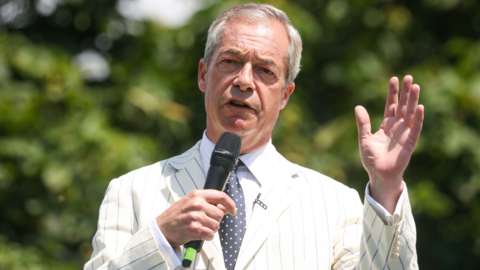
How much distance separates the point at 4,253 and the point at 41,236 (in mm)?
697

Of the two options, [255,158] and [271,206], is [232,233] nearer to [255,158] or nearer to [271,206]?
[271,206]

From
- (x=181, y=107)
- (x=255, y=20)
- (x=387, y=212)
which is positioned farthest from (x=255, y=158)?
(x=181, y=107)

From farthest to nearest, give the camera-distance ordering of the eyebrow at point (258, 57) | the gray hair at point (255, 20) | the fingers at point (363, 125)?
the gray hair at point (255, 20) < the eyebrow at point (258, 57) < the fingers at point (363, 125)

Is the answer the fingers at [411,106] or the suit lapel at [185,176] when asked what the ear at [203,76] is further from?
the fingers at [411,106]

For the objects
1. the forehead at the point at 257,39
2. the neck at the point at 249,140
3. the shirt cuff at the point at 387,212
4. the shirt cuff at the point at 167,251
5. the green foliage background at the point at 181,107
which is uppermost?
the forehead at the point at 257,39

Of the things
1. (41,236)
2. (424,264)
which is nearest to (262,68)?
(41,236)

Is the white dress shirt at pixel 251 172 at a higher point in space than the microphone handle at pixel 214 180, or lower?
lower

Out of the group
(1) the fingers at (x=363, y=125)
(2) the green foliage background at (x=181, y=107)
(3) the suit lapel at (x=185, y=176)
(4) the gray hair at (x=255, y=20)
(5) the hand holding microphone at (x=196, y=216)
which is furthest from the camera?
(2) the green foliage background at (x=181, y=107)

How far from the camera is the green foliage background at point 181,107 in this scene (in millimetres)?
6625

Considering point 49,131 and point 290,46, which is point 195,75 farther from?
point 290,46

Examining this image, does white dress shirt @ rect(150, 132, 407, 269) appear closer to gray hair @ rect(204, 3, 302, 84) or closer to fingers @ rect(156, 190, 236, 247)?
fingers @ rect(156, 190, 236, 247)

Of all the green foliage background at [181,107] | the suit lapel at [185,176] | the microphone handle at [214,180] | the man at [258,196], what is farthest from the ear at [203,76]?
the green foliage background at [181,107]

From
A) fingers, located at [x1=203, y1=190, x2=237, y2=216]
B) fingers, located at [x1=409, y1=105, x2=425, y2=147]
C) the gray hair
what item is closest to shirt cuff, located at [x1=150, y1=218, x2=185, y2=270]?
fingers, located at [x1=203, y1=190, x2=237, y2=216]

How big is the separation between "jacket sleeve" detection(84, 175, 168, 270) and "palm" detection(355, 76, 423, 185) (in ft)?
3.07
